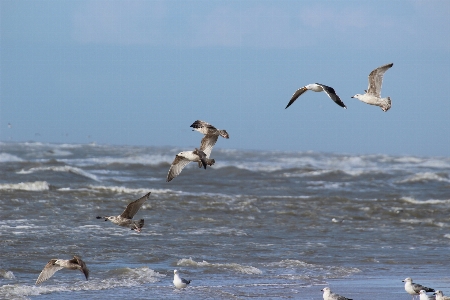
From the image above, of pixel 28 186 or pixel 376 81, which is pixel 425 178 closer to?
pixel 28 186

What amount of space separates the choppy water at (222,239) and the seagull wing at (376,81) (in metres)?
2.59

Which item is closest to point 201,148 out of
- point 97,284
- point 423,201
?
point 97,284

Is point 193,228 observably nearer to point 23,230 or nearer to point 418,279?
point 23,230

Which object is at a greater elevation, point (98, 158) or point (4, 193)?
point (98, 158)

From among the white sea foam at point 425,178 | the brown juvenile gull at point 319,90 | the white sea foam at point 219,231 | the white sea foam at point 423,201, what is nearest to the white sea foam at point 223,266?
the brown juvenile gull at point 319,90

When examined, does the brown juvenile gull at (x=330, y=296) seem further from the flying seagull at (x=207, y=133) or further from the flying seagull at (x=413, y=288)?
the flying seagull at (x=207, y=133)

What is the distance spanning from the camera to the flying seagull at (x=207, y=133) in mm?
9297

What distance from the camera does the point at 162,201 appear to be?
19.9 m

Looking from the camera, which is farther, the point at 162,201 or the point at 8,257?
the point at 162,201

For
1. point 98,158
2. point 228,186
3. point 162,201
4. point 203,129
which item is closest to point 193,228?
point 162,201

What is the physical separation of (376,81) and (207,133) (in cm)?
286

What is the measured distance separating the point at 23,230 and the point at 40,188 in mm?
7684

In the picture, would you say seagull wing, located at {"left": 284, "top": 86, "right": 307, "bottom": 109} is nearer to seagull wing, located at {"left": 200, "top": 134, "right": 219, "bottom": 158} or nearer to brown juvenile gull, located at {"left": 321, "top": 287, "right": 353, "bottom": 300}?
seagull wing, located at {"left": 200, "top": 134, "right": 219, "bottom": 158}

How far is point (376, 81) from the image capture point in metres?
11.0
